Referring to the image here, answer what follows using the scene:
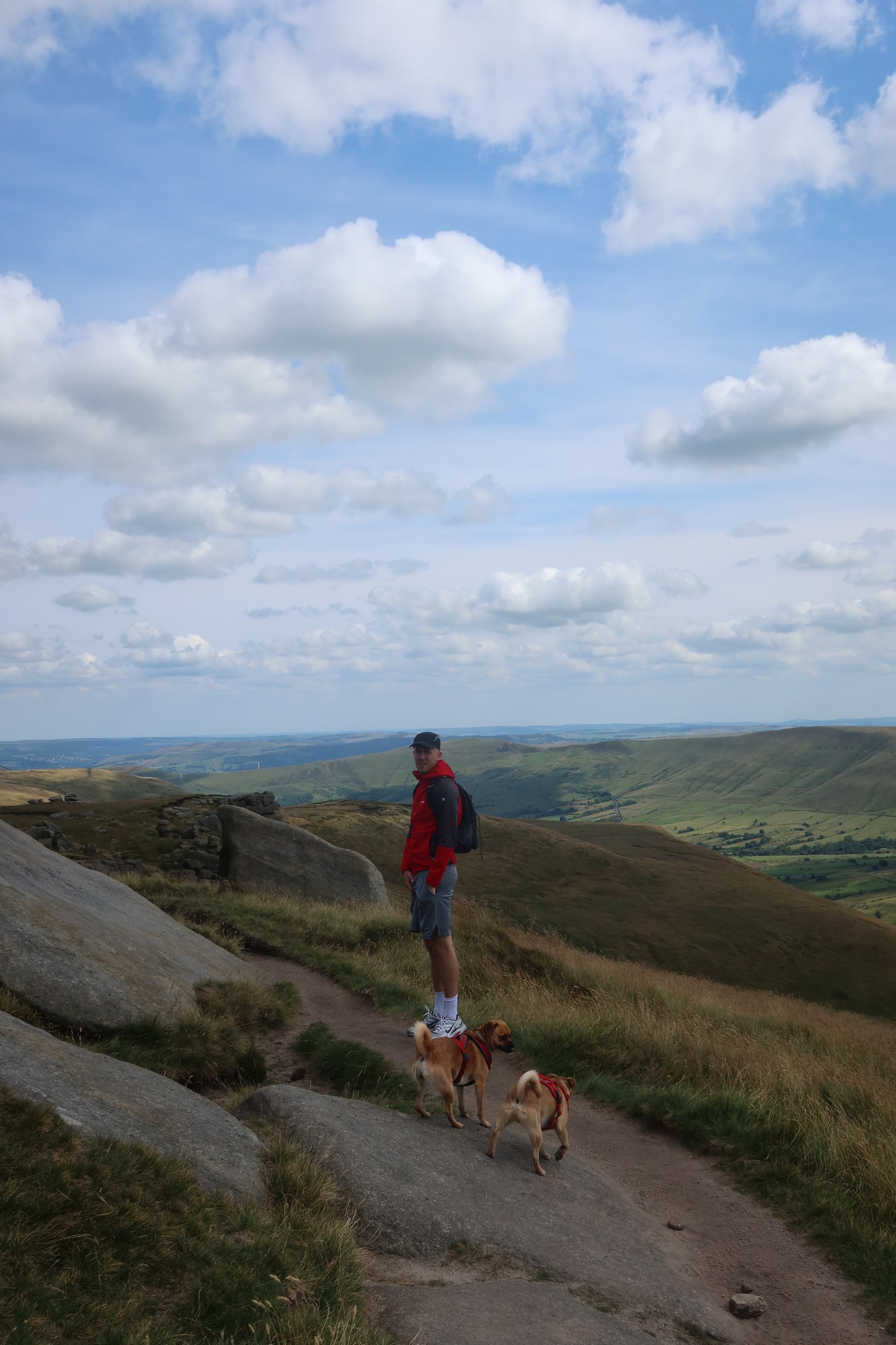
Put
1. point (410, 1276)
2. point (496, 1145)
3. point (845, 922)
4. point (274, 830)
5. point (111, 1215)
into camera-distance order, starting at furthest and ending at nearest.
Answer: point (845, 922)
point (274, 830)
point (496, 1145)
point (410, 1276)
point (111, 1215)

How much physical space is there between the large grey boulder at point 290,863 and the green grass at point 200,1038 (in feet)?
45.4

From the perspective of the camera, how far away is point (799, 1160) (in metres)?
7.93

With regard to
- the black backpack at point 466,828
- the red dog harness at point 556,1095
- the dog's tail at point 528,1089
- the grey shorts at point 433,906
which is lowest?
the red dog harness at point 556,1095

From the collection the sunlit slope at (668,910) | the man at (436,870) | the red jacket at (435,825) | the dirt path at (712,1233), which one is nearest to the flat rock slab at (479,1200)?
the dirt path at (712,1233)

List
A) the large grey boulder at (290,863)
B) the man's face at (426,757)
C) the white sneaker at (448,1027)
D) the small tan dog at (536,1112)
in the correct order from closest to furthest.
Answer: the small tan dog at (536,1112)
the white sneaker at (448,1027)
the man's face at (426,757)
the large grey boulder at (290,863)

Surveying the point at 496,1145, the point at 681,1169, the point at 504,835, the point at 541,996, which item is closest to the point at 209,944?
the point at 541,996

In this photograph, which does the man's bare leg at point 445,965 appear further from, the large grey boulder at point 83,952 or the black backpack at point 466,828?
the large grey boulder at point 83,952

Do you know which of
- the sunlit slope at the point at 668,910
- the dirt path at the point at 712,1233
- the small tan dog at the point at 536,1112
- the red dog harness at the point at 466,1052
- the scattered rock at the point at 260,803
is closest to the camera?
the dirt path at the point at 712,1233

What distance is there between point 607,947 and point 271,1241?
63.1 metres

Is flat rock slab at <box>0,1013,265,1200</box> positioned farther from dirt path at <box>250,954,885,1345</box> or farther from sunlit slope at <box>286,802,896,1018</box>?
sunlit slope at <box>286,802,896,1018</box>

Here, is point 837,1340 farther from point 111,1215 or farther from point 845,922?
point 845,922

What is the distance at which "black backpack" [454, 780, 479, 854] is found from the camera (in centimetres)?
1015

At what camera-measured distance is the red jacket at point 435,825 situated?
993cm

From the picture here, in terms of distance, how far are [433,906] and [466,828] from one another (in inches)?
43.1
